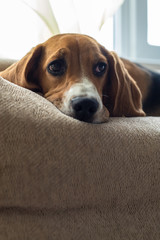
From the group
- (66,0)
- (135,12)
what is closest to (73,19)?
(66,0)

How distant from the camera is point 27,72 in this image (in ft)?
4.23

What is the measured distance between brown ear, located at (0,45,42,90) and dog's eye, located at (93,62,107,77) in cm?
27

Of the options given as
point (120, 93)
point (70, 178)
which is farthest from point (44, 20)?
point (70, 178)

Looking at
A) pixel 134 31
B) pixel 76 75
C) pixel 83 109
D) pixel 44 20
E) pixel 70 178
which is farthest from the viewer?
pixel 134 31

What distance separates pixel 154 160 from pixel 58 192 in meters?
0.28

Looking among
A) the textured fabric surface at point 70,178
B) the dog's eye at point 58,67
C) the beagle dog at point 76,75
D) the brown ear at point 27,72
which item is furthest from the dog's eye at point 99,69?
the textured fabric surface at point 70,178

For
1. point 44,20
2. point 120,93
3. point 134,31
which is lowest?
point 134,31

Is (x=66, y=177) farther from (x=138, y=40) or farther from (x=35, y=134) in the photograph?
(x=138, y=40)

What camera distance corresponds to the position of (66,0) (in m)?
2.06

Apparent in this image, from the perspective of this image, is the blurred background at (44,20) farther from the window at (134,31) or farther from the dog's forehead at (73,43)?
the dog's forehead at (73,43)

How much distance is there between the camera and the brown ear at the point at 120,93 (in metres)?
1.35

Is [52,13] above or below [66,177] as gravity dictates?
above

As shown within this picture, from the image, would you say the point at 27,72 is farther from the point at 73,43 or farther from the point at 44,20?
the point at 44,20

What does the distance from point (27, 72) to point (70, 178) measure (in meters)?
0.71
